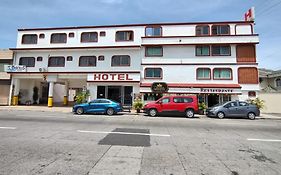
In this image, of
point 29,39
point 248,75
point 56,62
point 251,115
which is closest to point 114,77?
point 56,62

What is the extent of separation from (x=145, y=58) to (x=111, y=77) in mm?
4907

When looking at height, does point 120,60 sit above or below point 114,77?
above

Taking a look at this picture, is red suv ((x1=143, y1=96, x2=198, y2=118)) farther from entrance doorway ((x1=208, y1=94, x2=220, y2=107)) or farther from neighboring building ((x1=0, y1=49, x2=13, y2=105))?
neighboring building ((x1=0, y1=49, x2=13, y2=105))

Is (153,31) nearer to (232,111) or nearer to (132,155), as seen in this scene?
(232,111)

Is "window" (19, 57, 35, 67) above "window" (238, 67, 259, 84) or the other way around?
above

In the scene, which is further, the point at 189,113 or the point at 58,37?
the point at 58,37

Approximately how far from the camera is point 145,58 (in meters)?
23.9

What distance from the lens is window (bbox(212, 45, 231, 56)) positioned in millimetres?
22969

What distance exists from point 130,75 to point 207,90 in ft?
29.8

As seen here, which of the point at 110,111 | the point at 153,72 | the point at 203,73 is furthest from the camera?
the point at 153,72

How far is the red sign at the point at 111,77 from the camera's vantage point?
2270 centimetres

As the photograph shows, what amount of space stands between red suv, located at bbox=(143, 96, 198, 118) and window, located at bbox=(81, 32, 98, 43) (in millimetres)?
13582

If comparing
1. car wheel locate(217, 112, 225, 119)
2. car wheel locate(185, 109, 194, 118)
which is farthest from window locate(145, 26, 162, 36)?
car wheel locate(217, 112, 225, 119)

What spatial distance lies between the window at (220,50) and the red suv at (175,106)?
887cm
